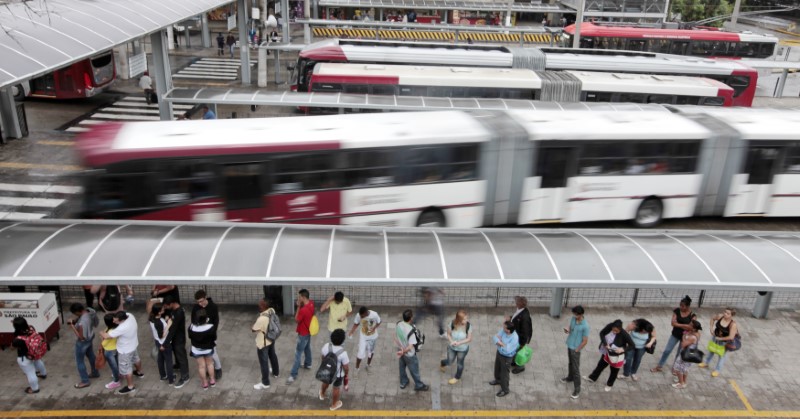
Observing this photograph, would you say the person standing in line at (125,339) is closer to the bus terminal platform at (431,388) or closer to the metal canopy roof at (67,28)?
the bus terminal platform at (431,388)

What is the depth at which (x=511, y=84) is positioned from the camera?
914 inches

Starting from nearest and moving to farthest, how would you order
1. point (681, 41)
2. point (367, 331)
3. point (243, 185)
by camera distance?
1. point (367, 331)
2. point (243, 185)
3. point (681, 41)

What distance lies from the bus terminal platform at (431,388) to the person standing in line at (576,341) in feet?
1.17

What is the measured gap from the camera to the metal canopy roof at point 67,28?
1338cm

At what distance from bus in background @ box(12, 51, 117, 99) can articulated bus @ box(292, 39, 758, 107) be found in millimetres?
8744

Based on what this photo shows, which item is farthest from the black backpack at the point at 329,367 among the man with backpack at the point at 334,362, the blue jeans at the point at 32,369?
the blue jeans at the point at 32,369

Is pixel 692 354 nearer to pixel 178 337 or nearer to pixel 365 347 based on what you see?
pixel 365 347

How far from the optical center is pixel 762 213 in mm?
16328

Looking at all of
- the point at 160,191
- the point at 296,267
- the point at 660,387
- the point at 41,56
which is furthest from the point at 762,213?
the point at 41,56

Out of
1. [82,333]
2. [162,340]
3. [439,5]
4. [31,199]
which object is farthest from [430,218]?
[439,5]

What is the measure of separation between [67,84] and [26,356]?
2073 centimetres

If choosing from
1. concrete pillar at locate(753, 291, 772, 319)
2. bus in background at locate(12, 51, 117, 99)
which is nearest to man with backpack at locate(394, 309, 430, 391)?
concrete pillar at locate(753, 291, 772, 319)

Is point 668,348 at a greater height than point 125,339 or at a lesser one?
lesser

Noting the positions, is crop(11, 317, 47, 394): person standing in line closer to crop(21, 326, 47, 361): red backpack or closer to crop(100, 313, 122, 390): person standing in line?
crop(21, 326, 47, 361): red backpack
